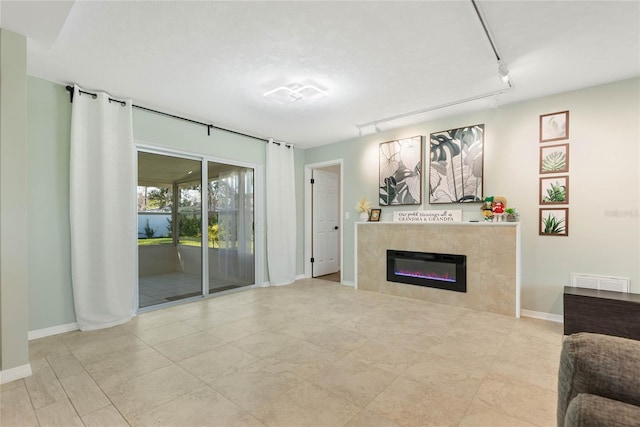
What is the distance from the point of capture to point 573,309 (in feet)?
9.64

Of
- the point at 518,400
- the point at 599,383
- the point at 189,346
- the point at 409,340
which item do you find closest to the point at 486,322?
the point at 409,340

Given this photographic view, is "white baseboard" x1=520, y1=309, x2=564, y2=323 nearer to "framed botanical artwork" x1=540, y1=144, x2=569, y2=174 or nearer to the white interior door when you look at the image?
"framed botanical artwork" x1=540, y1=144, x2=569, y2=174

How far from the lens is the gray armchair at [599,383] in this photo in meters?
0.79

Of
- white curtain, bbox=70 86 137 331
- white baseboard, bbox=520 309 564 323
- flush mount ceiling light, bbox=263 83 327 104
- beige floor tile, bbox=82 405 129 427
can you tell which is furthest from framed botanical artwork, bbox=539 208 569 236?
white curtain, bbox=70 86 137 331

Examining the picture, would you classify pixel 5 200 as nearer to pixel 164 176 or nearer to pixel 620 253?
pixel 164 176

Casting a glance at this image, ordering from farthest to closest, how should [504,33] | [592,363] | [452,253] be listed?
1. [452,253]
2. [504,33]
3. [592,363]

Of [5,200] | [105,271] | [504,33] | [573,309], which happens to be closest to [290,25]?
[504,33]

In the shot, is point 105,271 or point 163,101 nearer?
point 105,271

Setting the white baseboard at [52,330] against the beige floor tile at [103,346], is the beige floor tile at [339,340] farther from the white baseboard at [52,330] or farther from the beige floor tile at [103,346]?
the white baseboard at [52,330]

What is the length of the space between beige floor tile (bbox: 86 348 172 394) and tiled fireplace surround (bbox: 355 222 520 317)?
10.6 ft

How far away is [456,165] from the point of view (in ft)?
13.5

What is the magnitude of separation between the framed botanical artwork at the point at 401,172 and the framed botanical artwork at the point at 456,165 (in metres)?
0.20

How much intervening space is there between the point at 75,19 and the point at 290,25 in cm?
156

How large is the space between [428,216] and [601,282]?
6.48 ft
